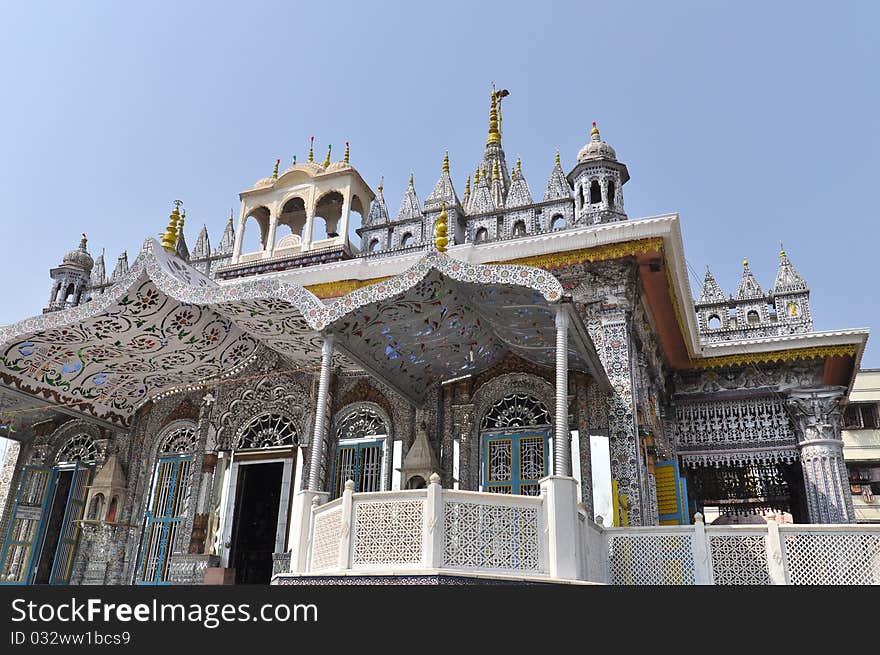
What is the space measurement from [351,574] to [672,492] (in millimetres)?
5087

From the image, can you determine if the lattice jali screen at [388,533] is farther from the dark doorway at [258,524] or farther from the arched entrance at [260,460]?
the dark doorway at [258,524]

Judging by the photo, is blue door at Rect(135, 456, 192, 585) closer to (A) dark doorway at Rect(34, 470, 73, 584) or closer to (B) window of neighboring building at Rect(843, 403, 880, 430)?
(A) dark doorway at Rect(34, 470, 73, 584)

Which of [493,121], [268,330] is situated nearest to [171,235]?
[268,330]

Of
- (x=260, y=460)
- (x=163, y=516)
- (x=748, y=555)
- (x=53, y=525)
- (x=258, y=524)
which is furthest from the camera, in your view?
(x=258, y=524)

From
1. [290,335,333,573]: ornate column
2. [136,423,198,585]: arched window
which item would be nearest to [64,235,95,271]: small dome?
[136,423,198,585]: arched window

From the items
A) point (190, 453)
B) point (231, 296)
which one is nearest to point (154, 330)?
point (231, 296)

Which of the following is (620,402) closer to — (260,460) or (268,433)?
(268,433)

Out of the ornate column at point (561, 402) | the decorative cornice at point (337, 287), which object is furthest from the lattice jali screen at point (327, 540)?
the decorative cornice at point (337, 287)

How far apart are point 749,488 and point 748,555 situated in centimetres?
913

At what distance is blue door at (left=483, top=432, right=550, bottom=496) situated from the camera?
8.27 metres

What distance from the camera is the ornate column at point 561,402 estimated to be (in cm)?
571

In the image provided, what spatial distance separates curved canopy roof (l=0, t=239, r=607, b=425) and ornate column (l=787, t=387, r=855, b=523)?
4.87 metres

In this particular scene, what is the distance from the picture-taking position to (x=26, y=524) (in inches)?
421

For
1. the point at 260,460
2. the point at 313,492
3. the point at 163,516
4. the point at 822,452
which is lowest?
the point at 313,492
